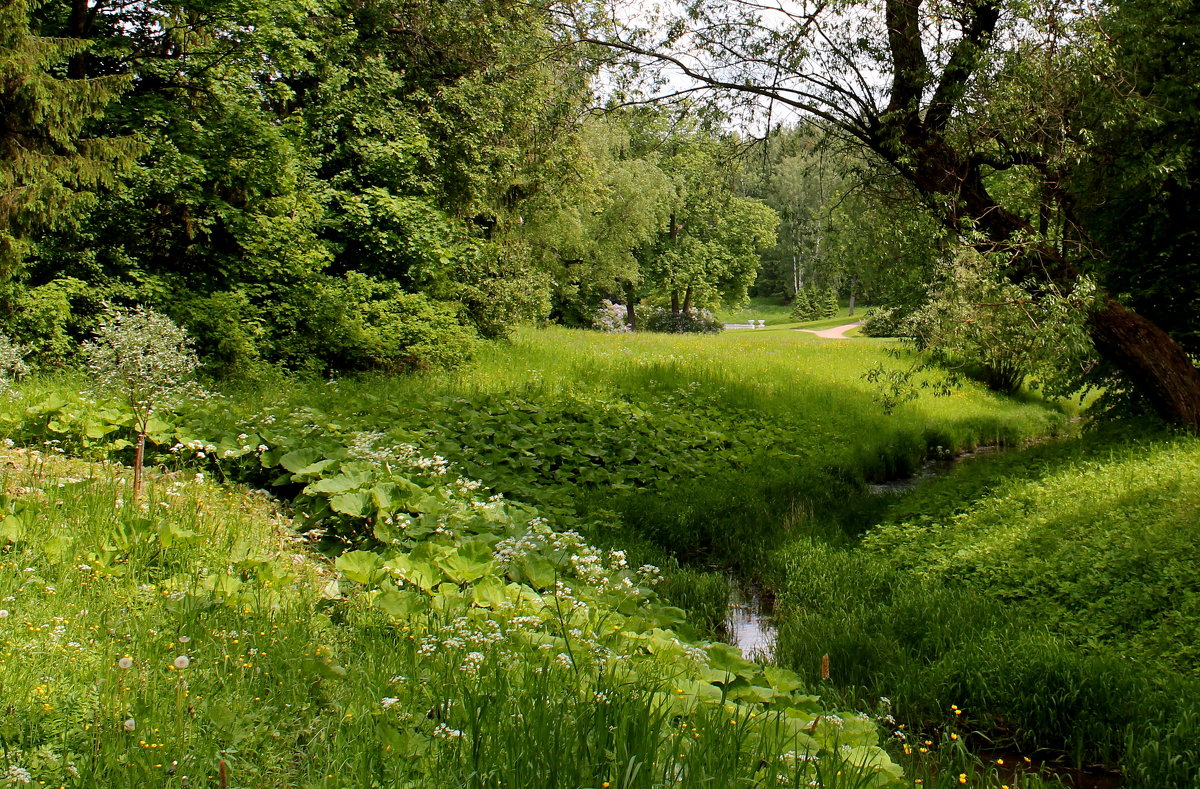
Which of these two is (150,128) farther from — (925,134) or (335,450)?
(925,134)

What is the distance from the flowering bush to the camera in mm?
40656

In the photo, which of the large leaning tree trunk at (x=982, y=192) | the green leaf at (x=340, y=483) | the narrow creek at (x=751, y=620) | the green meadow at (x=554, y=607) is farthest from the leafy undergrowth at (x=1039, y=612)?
the green leaf at (x=340, y=483)

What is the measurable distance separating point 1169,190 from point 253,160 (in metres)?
14.2

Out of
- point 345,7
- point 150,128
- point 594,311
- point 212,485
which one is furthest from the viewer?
point 594,311

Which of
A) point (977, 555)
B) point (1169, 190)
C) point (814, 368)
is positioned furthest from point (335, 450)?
point (814, 368)

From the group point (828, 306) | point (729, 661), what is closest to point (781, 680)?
point (729, 661)

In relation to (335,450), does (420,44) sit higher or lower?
higher

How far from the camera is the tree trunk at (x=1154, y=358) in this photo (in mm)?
9938

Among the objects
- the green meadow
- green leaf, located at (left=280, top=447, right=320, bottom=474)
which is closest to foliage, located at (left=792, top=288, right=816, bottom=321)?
the green meadow

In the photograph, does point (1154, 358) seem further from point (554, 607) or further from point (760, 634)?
point (554, 607)

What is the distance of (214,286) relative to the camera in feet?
47.0

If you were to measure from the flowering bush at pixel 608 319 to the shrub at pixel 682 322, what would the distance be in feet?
4.97

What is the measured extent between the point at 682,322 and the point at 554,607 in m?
39.6

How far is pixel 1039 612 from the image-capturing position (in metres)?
6.27
